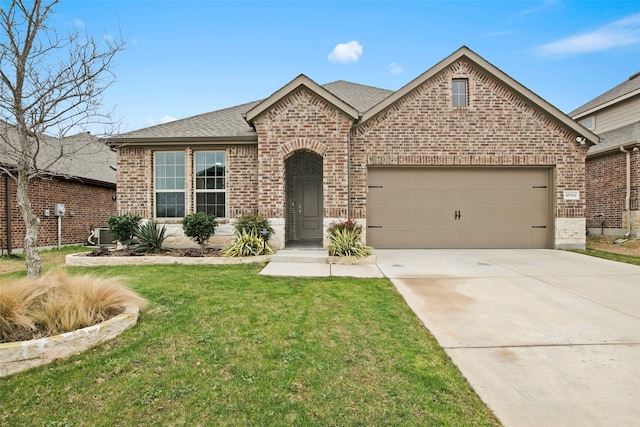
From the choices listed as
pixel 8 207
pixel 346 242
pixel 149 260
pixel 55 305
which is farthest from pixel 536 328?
pixel 8 207

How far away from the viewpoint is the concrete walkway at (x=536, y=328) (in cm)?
228

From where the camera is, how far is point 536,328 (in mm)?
3625

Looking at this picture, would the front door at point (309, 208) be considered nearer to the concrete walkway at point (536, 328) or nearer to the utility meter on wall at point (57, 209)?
the concrete walkway at point (536, 328)

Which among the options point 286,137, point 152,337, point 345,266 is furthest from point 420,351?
point 286,137

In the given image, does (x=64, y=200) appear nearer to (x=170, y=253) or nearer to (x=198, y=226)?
(x=170, y=253)

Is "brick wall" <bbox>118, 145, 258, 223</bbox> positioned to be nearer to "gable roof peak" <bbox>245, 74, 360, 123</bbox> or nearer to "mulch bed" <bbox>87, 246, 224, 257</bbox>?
"gable roof peak" <bbox>245, 74, 360, 123</bbox>

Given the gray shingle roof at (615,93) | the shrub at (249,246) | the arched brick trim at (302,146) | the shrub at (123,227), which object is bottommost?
the shrub at (249,246)

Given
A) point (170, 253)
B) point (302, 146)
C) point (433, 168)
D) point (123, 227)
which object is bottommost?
point (170, 253)

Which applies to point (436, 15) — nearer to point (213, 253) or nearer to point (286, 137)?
point (286, 137)

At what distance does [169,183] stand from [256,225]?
3.53 metres

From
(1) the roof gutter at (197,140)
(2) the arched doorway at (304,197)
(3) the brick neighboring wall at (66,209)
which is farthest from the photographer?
(2) the arched doorway at (304,197)

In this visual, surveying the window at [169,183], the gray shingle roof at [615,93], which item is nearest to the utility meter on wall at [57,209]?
the window at [169,183]

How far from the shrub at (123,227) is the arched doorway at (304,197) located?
4.81 m

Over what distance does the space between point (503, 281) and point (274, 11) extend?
10895 mm
